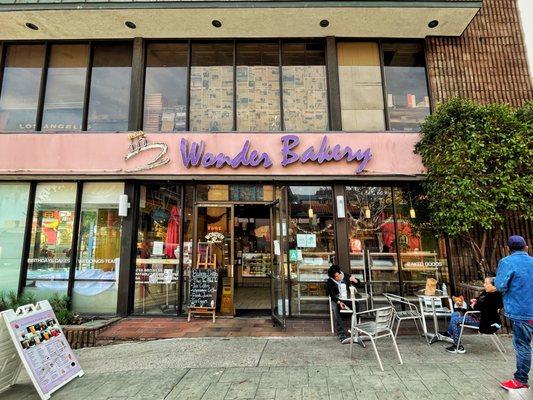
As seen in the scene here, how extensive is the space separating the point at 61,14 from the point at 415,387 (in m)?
10.7

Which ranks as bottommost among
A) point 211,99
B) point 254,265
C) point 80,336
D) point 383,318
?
point 80,336

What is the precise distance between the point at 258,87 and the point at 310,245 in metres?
4.47

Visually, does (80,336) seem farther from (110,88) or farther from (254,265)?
(254,265)

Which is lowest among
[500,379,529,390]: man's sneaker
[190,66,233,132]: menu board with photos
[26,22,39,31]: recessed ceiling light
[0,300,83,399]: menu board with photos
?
[500,379,529,390]: man's sneaker

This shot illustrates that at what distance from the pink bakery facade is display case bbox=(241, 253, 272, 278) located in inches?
179

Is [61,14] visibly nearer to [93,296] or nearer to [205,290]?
[93,296]

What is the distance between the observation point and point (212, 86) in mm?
8773

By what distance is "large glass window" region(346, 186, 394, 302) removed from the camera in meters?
7.79

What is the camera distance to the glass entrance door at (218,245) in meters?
8.01

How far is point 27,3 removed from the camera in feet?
25.8

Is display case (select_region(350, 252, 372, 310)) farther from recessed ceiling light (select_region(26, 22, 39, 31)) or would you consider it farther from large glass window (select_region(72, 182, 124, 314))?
recessed ceiling light (select_region(26, 22, 39, 31))

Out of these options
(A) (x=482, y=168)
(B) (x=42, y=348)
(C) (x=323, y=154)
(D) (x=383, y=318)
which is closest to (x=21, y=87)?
(B) (x=42, y=348)

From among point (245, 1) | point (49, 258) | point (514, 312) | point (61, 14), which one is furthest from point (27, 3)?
point (514, 312)

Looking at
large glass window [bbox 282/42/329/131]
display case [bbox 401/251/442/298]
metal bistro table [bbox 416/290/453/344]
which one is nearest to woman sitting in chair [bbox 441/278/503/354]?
metal bistro table [bbox 416/290/453/344]
